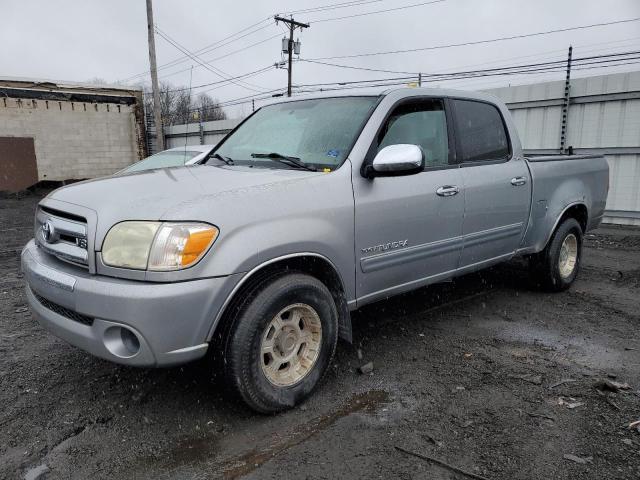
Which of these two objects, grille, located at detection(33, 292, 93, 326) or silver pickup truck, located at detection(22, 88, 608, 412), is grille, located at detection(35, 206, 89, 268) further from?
grille, located at detection(33, 292, 93, 326)

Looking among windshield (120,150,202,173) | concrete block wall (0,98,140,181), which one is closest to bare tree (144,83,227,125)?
concrete block wall (0,98,140,181)

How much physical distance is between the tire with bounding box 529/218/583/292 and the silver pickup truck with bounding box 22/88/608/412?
89 cm

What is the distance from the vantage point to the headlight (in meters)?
2.43

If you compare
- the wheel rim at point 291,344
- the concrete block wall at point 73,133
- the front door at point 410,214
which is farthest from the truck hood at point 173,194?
the concrete block wall at point 73,133

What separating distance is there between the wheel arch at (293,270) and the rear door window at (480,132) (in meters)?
1.65

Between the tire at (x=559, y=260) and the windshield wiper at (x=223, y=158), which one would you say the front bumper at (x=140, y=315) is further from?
the tire at (x=559, y=260)

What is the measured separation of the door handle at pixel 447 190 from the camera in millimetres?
3699

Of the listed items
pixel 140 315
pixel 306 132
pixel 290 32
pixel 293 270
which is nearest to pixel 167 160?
pixel 306 132

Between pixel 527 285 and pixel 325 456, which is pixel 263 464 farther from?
pixel 527 285

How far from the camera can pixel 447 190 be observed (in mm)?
3756

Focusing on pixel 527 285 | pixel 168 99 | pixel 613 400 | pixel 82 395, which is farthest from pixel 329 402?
pixel 168 99

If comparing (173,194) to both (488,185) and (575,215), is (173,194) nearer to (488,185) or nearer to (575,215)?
(488,185)

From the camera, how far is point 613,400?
3.11 m

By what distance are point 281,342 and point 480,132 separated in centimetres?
263
